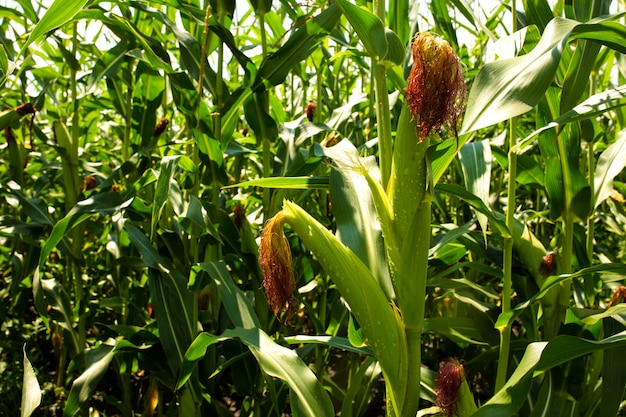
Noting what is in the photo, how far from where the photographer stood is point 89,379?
200cm

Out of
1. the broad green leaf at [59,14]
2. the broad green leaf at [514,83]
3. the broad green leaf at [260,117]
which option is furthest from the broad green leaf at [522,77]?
the broad green leaf at [260,117]

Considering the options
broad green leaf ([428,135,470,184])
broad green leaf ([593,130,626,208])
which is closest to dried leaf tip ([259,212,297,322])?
broad green leaf ([428,135,470,184])

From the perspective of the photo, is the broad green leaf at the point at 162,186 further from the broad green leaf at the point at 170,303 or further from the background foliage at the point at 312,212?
the broad green leaf at the point at 170,303

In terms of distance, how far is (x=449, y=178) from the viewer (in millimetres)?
3232

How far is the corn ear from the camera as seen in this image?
1.27m

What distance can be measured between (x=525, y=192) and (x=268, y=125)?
2139 millimetres

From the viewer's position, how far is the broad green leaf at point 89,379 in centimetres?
196

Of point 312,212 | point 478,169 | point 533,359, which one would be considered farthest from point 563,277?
point 312,212

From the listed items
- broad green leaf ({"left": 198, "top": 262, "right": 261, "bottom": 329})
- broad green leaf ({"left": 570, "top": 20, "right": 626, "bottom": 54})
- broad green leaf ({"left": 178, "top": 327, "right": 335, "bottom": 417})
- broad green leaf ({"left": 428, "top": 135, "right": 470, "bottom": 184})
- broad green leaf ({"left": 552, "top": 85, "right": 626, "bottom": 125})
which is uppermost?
broad green leaf ({"left": 570, "top": 20, "right": 626, "bottom": 54})

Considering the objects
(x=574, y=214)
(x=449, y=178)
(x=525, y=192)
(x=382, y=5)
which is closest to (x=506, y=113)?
(x=382, y=5)

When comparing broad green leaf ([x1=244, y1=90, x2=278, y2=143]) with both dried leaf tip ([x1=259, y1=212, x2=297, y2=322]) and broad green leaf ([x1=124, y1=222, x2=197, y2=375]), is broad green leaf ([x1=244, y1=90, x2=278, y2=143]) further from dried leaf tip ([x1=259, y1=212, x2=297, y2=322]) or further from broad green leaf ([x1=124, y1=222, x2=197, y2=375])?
dried leaf tip ([x1=259, y1=212, x2=297, y2=322])

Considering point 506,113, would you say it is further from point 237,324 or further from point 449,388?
point 237,324

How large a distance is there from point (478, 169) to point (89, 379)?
4.88 ft

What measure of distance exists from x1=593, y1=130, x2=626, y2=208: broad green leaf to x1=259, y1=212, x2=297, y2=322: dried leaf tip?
106cm
